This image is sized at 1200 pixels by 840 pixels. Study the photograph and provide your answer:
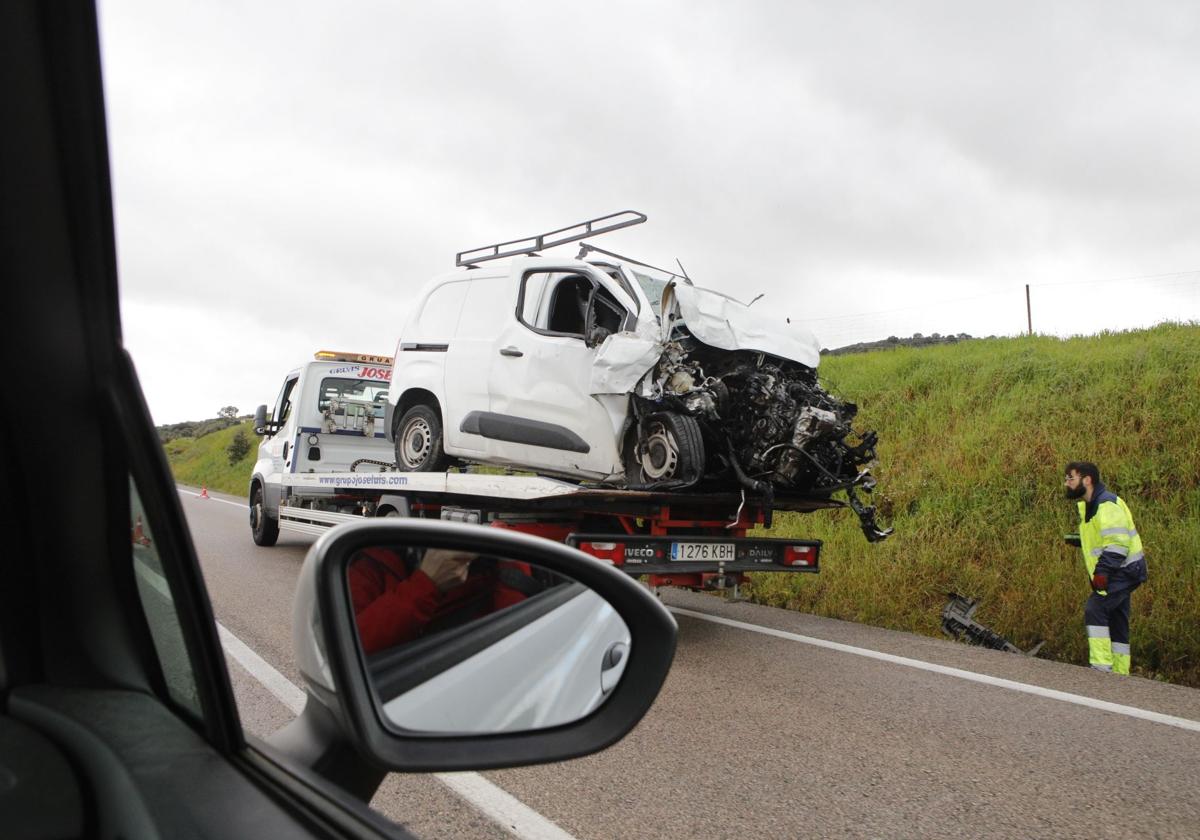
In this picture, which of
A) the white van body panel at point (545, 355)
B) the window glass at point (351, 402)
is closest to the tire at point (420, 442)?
the white van body panel at point (545, 355)

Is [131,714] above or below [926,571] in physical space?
above

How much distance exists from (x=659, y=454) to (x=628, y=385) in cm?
58

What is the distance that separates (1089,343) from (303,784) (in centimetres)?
1623

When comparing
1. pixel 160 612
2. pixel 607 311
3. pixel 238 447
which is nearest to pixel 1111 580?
pixel 607 311

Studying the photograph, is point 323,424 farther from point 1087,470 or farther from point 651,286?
point 1087,470

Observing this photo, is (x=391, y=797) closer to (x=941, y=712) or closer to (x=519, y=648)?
(x=519, y=648)

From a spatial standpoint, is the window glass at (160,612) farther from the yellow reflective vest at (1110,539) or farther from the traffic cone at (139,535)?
the yellow reflective vest at (1110,539)

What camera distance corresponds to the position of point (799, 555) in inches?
301

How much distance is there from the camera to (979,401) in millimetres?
14250

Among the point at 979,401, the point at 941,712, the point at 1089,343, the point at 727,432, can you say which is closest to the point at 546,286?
the point at 727,432

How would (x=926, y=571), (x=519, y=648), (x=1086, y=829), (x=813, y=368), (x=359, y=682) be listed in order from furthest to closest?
(x=926, y=571), (x=813, y=368), (x=1086, y=829), (x=519, y=648), (x=359, y=682)

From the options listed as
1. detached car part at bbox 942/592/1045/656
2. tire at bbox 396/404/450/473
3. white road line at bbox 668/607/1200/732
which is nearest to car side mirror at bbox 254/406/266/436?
tire at bbox 396/404/450/473

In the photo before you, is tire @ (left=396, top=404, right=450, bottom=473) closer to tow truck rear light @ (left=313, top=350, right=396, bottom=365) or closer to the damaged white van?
the damaged white van

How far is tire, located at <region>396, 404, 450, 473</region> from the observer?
8883 millimetres
